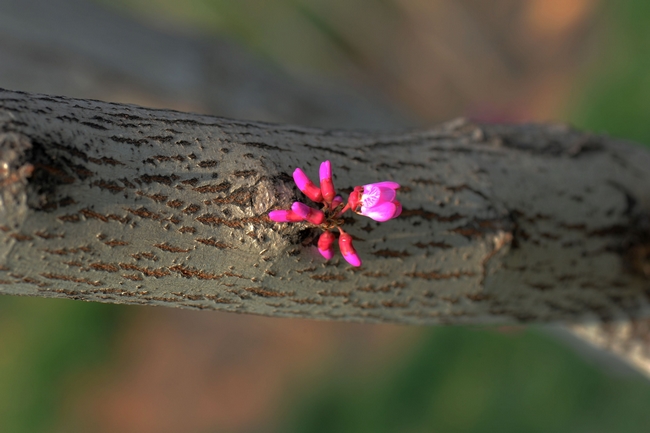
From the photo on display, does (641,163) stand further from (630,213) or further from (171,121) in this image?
(171,121)

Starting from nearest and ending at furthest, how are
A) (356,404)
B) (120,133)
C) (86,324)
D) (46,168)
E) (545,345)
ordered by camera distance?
1. (46,168)
2. (120,133)
3. (545,345)
4. (356,404)
5. (86,324)

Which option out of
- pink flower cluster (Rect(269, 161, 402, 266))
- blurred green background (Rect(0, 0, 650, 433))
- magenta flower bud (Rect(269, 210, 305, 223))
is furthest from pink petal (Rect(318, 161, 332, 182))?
blurred green background (Rect(0, 0, 650, 433))

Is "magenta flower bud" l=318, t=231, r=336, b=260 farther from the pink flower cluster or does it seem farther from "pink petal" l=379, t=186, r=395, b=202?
"pink petal" l=379, t=186, r=395, b=202

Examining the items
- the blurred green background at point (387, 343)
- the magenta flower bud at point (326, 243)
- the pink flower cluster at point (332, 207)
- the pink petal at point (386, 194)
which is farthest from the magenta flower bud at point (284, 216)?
the blurred green background at point (387, 343)

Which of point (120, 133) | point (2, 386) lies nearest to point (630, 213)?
point (120, 133)

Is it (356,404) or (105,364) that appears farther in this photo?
(105,364)

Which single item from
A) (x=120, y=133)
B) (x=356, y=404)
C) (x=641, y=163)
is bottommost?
(x=120, y=133)

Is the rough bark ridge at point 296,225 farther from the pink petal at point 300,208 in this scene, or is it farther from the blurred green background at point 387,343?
the blurred green background at point 387,343

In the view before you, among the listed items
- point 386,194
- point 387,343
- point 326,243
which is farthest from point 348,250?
point 387,343
